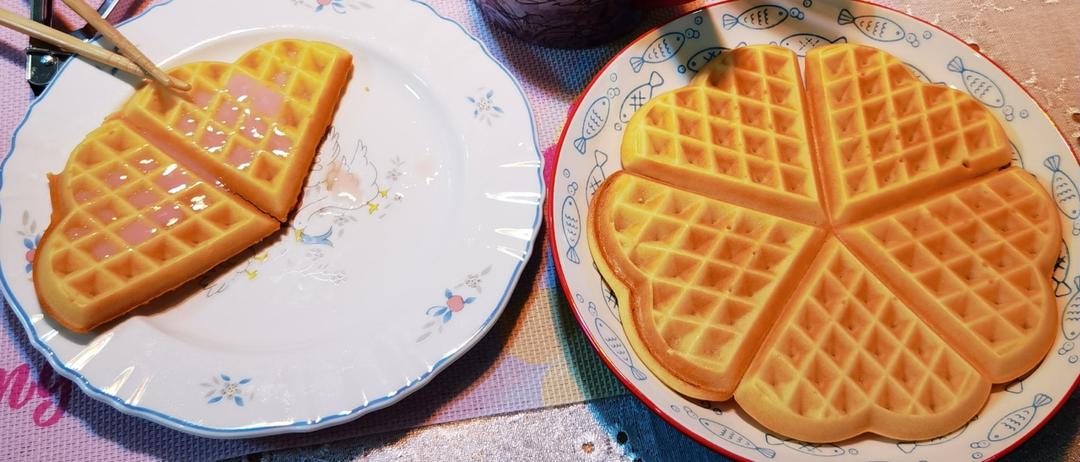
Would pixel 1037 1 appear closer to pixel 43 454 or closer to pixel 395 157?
pixel 395 157

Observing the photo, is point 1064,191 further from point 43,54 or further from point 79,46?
point 43,54

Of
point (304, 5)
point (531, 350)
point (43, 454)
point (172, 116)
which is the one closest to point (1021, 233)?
point (531, 350)

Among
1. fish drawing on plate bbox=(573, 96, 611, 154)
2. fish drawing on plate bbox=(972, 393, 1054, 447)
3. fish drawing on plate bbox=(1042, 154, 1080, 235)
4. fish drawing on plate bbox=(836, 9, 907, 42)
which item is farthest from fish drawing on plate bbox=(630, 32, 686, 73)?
fish drawing on plate bbox=(972, 393, 1054, 447)

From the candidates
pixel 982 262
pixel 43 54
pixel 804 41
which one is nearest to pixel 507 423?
pixel 982 262

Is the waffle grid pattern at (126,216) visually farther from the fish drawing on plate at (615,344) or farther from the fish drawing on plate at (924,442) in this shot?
the fish drawing on plate at (924,442)

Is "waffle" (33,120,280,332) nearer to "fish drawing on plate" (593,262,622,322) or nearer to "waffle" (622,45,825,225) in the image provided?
"fish drawing on plate" (593,262,622,322)

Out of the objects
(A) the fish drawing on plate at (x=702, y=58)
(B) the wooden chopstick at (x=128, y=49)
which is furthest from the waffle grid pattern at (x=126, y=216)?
(A) the fish drawing on plate at (x=702, y=58)
